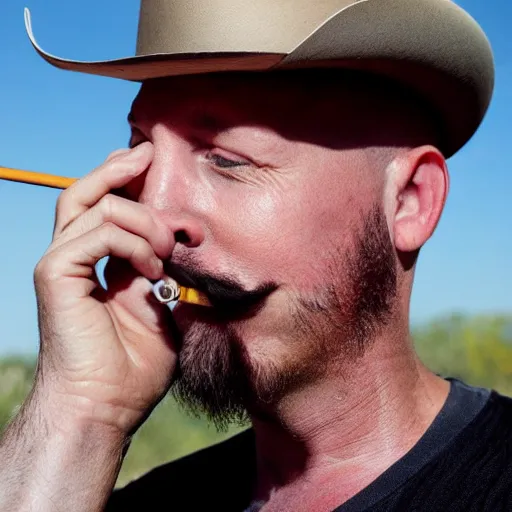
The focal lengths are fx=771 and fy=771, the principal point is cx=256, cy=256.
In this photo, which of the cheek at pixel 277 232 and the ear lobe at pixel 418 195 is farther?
the ear lobe at pixel 418 195

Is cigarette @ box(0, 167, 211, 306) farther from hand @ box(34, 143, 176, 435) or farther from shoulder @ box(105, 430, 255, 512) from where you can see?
shoulder @ box(105, 430, 255, 512)

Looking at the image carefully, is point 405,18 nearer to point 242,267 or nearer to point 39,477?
point 242,267

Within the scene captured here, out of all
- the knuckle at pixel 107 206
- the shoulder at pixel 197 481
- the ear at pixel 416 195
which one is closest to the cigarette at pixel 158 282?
the knuckle at pixel 107 206

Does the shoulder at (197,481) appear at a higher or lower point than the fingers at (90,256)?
lower

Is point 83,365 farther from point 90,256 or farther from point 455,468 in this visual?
point 455,468

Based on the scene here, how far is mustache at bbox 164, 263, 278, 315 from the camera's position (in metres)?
2.08

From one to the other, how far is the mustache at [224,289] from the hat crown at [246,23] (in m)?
0.61

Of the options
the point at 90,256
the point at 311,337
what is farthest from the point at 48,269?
the point at 311,337

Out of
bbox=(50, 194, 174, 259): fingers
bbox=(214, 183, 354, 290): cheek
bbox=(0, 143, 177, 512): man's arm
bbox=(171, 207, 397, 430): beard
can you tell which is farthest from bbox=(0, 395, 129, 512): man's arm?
bbox=(214, 183, 354, 290): cheek

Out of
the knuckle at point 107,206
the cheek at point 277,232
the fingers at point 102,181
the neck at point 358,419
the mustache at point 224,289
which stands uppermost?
the fingers at point 102,181

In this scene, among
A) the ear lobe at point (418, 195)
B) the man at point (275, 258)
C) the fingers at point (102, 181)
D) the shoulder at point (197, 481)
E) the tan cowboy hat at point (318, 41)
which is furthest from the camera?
the shoulder at point (197, 481)

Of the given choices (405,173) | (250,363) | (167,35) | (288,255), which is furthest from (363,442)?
(167,35)

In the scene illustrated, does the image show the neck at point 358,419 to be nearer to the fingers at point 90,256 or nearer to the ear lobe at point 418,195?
the ear lobe at point 418,195

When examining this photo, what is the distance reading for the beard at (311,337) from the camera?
2.14 meters
